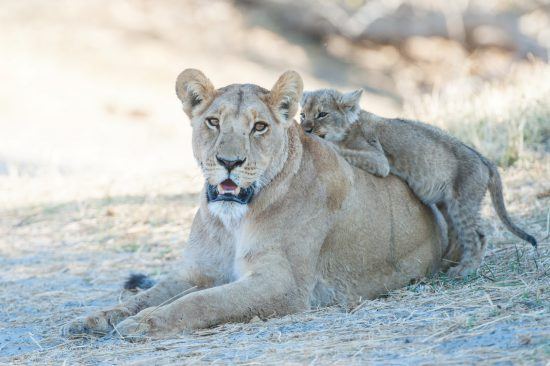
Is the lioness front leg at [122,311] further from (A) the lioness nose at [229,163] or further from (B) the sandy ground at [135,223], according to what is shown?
(A) the lioness nose at [229,163]

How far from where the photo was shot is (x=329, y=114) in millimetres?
6023

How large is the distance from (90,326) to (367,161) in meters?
1.90

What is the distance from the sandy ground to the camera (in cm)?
412

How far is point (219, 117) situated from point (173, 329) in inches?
43.8

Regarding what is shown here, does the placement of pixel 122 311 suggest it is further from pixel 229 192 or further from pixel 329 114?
pixel 329 114

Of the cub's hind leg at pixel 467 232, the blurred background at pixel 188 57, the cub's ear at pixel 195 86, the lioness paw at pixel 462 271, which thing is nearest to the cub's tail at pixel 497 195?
the cub's hind leg at pixel 467 232

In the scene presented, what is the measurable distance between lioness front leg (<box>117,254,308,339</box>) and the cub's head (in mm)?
1229

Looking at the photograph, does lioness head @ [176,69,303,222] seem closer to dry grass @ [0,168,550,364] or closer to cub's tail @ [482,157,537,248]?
dry grass @ [0,168,550,364]

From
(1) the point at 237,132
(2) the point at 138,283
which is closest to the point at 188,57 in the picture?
(2) the point at 138,283

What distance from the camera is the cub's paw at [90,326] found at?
4875mm

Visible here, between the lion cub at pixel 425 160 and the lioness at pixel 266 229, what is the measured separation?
0.30 meters

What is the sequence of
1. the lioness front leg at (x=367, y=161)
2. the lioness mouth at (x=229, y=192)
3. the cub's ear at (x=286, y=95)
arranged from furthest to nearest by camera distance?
the lioness front leg at (x=367, y=161)
the cub's ear at (x=286, y=95)
the lioness mouth at (x=229, y=192)

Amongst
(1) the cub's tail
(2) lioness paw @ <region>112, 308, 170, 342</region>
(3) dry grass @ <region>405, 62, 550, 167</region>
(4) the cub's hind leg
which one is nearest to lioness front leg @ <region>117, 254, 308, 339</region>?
(2) lioness paw @ <region>112, 308, 170, 342</region>

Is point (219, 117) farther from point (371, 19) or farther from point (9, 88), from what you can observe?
point (371, 19)
